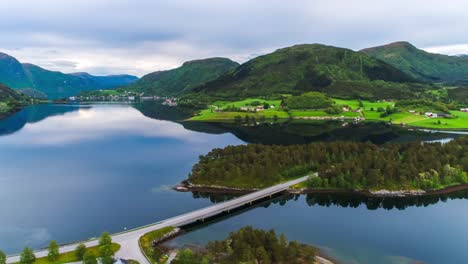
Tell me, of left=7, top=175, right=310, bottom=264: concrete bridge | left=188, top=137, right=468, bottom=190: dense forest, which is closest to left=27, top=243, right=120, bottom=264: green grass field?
left=7, top=175, right=310, bottom=264: concrete bridge

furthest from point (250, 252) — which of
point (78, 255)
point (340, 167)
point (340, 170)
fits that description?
point (340, 167)

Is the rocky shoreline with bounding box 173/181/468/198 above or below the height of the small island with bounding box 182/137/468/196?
below

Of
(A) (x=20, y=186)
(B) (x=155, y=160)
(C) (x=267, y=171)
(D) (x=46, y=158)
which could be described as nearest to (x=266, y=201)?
(C) (x=267, y=171)

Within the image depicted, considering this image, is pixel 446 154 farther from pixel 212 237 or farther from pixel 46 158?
pixel 46 158

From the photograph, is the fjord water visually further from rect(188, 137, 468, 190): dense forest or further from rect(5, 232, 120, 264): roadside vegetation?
rect(5, 232, 120, 264): roadside vegetation

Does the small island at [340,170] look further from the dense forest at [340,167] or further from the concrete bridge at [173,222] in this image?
the concrete bridge at [173,222]

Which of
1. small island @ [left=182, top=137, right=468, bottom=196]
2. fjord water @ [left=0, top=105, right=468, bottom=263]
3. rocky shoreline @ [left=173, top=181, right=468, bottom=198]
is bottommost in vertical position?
fjord water @ [left=0, top=105, right=468, bottom=263]

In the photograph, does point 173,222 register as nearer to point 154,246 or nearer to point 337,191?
point 154,246
